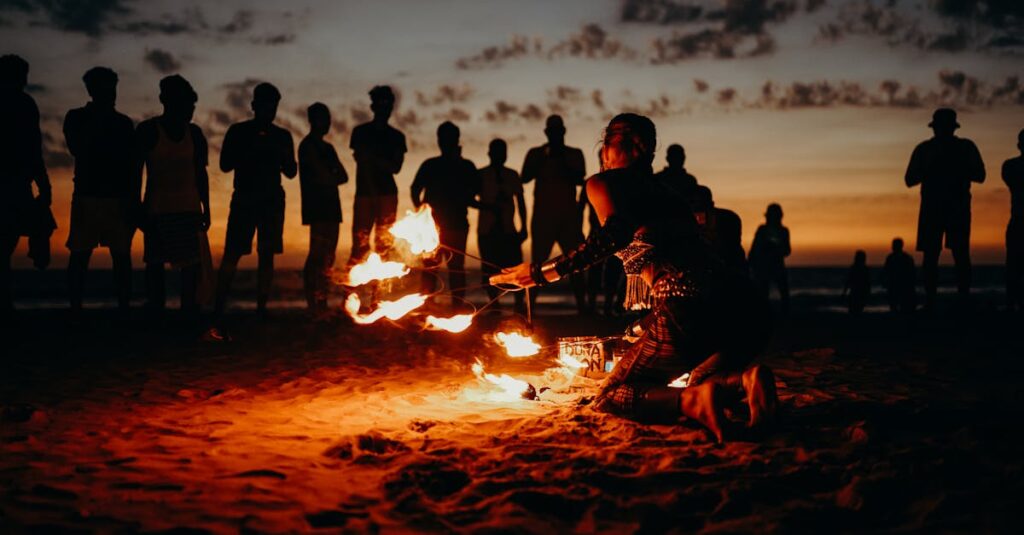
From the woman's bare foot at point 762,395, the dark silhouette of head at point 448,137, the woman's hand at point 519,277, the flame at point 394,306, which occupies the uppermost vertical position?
the dark silhouette of head at point 448,137

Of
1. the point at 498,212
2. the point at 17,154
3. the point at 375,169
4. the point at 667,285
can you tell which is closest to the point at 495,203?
the point at 498,212

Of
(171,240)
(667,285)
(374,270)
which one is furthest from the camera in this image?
(171,240)

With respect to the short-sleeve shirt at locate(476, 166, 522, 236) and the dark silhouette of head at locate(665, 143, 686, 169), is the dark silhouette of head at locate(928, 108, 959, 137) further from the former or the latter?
the short-sleeve shirt at locate(476, 166, 522, 236)

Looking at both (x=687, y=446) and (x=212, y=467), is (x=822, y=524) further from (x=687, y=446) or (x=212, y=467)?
(x=212, y=467)

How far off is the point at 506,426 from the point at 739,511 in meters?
1.63

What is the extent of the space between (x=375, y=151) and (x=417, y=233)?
3.80 m

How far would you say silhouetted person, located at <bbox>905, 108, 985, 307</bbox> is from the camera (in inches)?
359

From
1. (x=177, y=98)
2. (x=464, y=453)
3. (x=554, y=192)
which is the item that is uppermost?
(x=177, y=98)

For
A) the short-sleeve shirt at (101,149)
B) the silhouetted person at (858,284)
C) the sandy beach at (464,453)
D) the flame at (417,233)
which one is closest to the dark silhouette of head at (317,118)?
the short-sleeve shirt at (101,149)

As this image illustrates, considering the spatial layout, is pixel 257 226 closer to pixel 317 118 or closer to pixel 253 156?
pixel 253 156

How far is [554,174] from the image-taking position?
31.4 feet

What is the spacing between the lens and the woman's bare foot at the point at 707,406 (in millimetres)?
3744

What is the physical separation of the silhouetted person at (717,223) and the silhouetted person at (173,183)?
5.00 meters

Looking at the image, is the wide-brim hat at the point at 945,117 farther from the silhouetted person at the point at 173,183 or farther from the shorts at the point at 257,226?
the silhouetted person at the point at 173,183
